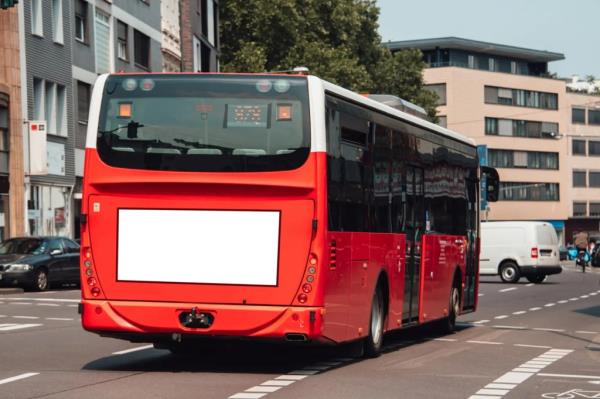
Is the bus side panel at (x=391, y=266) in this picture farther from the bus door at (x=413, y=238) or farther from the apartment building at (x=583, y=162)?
the apartment building at (x=583, y=162)

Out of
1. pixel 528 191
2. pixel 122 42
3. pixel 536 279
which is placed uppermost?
pixel 122 42

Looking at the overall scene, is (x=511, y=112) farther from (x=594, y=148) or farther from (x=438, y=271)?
(x=438, y=271)

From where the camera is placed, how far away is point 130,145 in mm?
13922

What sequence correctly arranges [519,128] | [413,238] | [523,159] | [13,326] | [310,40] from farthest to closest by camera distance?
1. [523,159]
2. [519,128]
3. [310,40]
4. [13,326]
5. [413,238]

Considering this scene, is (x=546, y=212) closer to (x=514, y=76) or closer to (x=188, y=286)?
(x=514, y=76)

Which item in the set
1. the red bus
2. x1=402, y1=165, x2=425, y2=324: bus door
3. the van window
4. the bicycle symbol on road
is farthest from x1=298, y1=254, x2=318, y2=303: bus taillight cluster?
the van window

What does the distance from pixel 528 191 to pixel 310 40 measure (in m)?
53.9

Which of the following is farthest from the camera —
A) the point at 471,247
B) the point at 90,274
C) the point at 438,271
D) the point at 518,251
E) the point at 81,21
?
the point at 81,21

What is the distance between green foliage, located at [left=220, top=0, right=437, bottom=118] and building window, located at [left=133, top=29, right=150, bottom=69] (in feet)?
39.3

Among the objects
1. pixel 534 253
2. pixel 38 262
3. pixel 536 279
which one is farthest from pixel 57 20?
pixel 536 279

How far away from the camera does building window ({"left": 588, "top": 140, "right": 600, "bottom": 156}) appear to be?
126 m

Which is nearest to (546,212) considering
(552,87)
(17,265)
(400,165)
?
(552,87)

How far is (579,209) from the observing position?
413 ft

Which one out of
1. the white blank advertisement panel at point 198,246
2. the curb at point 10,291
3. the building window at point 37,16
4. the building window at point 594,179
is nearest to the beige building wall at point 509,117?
the building window at point 594,179
